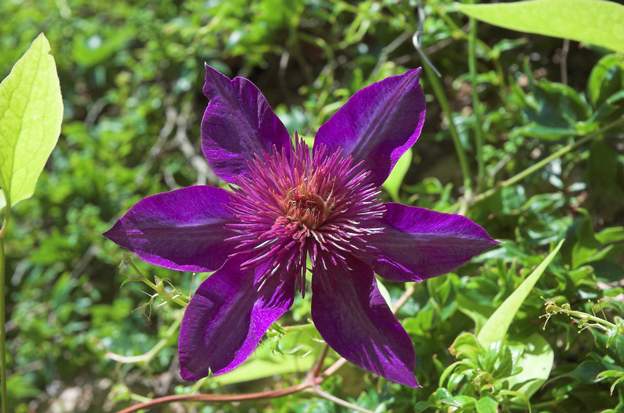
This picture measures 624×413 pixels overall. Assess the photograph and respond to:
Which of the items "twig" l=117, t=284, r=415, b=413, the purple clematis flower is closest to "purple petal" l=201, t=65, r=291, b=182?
the purple clematis flower

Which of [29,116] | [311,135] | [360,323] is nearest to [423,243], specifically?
[360,323]

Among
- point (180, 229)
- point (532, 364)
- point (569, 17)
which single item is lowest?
point (532, 364)

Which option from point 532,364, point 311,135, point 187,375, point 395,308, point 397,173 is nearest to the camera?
point 187,375

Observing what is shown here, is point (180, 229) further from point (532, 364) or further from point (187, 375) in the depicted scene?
point (532, 364)

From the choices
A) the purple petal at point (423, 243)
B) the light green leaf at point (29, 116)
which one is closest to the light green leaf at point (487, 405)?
the purple petal at point (423, 243)

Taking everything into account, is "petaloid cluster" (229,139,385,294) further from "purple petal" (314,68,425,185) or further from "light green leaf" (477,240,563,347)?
"light green leaf" (477,240,563,347)

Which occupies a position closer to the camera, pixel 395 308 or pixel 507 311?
pixel 507 311

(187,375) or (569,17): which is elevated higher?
(569,17)

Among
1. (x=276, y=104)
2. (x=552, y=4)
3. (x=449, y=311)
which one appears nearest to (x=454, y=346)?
(x=449, y=311)
